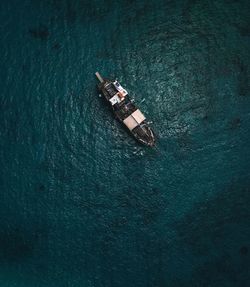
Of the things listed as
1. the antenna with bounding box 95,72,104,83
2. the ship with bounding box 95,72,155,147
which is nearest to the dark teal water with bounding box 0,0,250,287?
the antenna with bounding box 95,72,104,83

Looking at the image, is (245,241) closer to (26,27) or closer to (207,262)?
(207,262)

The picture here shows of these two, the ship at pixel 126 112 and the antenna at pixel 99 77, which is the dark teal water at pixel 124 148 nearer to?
the antenna at pixel 99 77

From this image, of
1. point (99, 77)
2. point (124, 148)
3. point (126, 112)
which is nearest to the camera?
point (126, 112)

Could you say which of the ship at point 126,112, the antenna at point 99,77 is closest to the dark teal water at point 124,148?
the antenna at point 99,77

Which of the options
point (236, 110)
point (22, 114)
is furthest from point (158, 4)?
point (22, 114)

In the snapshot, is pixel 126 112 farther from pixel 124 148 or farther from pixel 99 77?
pixel 99 77

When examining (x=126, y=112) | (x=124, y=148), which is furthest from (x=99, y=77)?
(x=124, y=148)
